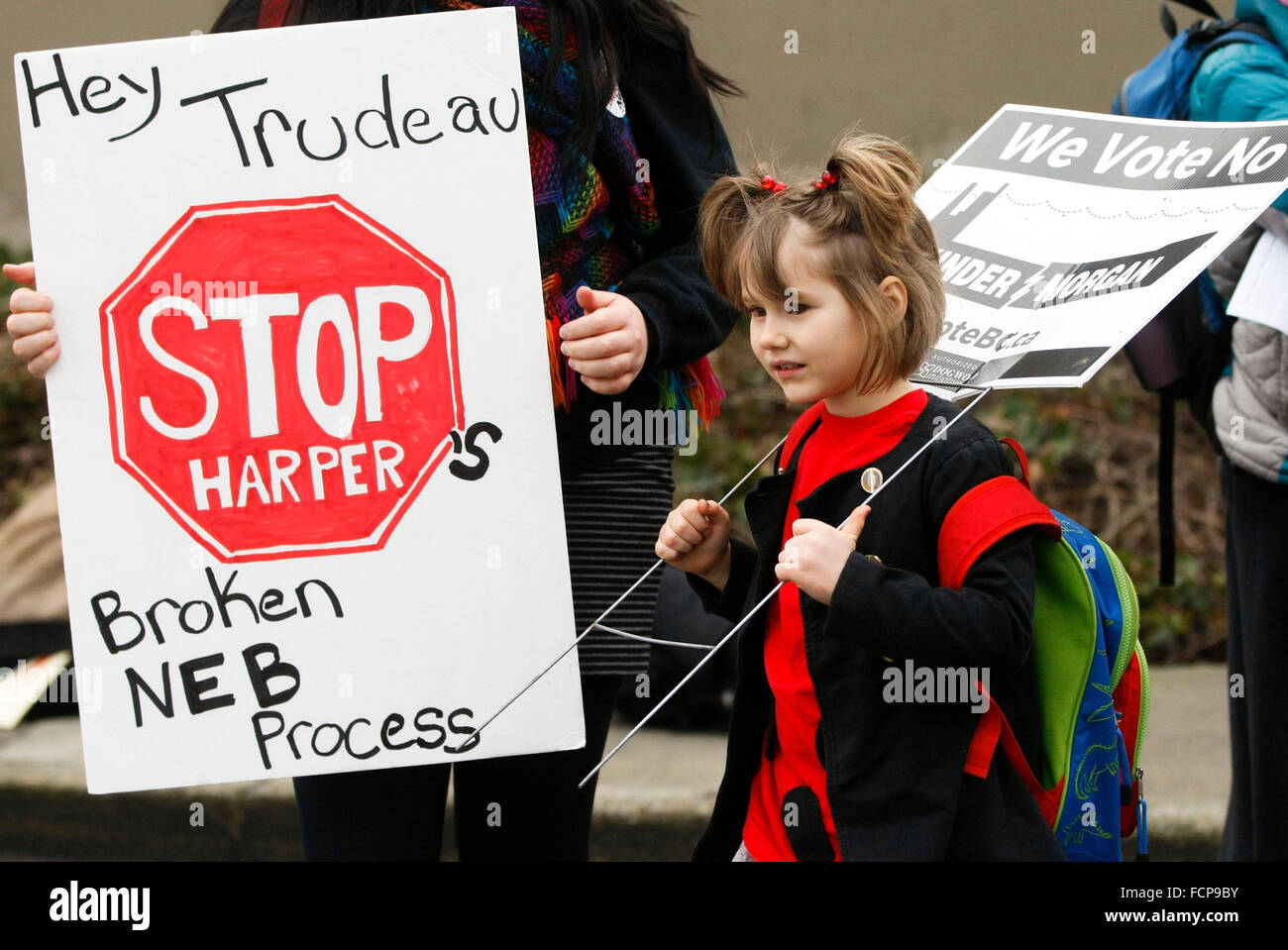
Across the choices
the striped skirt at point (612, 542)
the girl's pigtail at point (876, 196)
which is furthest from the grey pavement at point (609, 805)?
the girl's pigtail at point (876, 196)

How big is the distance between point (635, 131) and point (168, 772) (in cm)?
116

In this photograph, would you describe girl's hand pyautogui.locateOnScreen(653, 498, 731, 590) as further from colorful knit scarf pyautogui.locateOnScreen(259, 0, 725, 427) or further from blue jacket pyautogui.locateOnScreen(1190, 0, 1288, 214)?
blue jacket pyautogui.locateOnScreen(1190, 0, 1288, 214)

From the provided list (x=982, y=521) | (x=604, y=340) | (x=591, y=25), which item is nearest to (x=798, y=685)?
(x=982, y=521)

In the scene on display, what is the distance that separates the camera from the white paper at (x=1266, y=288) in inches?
119

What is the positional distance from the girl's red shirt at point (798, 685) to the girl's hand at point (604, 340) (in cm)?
29

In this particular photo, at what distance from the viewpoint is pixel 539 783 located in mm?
2348

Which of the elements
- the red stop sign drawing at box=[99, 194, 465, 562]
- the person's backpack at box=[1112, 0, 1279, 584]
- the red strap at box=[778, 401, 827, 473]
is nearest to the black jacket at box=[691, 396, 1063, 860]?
the red strap at box=[778, 401, 827, 473]

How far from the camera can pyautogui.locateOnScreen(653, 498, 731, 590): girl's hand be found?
2203mm

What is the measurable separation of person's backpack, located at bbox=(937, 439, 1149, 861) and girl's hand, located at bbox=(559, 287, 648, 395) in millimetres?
520

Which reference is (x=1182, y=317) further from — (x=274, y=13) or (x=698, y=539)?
(x=274, y=13)

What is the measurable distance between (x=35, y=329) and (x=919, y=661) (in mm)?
1303

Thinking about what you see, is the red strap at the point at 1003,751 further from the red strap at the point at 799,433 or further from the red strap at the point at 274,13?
the red strap at the point at 274,13
